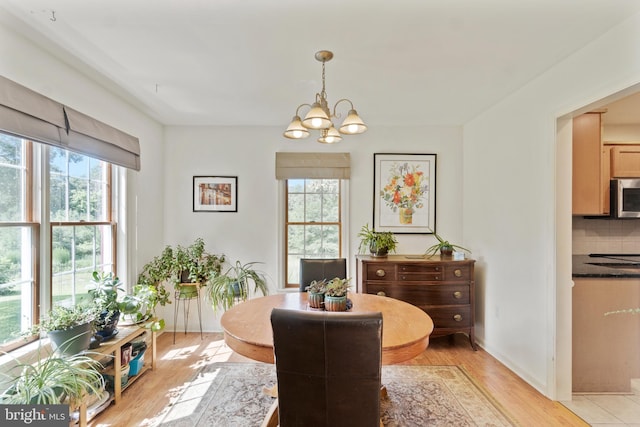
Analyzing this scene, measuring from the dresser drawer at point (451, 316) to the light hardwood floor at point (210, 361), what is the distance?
0.26 m

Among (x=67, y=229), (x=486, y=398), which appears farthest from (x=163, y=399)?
(x=486, y=398)

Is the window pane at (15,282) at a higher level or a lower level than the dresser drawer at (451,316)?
higher

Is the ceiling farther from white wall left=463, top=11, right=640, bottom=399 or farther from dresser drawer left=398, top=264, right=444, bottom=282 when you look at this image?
dresser drawer left=398, top=264, right=444, bottom=282

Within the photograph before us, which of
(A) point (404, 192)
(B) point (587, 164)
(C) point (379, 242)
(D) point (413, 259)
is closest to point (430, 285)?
(D) point (413, 259)

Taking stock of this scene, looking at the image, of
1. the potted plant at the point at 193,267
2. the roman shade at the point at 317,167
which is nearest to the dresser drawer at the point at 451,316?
the roman shade at the point at 317,167

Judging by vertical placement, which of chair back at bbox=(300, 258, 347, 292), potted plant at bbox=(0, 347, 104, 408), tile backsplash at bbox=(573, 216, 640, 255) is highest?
tile backsplash at bbox=(573, 216, 640, 255)

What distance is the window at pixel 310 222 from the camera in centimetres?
371

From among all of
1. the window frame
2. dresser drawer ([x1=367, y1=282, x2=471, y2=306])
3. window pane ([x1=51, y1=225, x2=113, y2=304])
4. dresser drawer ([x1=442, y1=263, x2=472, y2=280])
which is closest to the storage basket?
window pane ([x1=51, y1=225, x2=113, y2=304])

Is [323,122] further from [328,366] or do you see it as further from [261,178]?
[261,178]

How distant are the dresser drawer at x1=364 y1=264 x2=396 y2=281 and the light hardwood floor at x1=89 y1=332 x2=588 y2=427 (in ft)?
2.67

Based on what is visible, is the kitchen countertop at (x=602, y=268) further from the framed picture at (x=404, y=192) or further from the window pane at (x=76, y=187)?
the window pane at (x=76, y=187)

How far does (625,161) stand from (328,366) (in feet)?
11.9

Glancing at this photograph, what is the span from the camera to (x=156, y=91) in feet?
8.75

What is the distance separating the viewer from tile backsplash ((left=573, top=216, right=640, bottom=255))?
10.2ft
